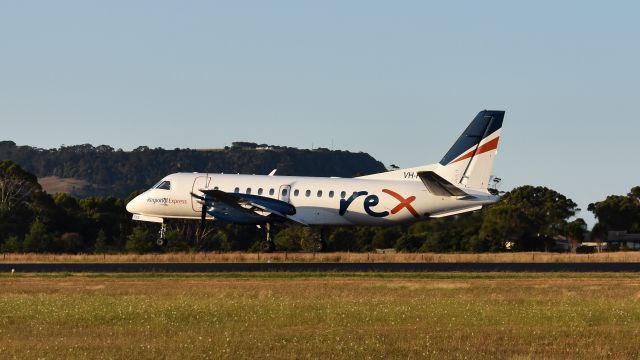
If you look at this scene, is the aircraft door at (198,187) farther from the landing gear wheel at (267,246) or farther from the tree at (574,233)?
the tree at (574,233)

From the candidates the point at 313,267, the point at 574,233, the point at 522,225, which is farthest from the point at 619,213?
the point at 313,267

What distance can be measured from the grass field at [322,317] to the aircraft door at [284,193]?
1563 cm

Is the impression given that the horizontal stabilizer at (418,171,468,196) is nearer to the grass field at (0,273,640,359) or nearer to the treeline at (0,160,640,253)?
the treeline at (0,160,640,253)

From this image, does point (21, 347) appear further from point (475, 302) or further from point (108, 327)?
point (475, 302)

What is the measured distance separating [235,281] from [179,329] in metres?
16.8

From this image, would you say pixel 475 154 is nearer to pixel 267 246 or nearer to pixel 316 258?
pixel 316 258

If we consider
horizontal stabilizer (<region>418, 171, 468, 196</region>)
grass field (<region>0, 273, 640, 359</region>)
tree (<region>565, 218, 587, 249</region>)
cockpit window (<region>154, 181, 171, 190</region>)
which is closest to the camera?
grass field (<region>0, 273, 640, 359</region>)

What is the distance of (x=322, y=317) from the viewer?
31375mm

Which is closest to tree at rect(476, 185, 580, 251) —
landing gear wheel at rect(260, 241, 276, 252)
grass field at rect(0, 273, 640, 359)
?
landing gear wheel at rect(260, 241, 276, 252)

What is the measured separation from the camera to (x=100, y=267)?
55094 millimetres

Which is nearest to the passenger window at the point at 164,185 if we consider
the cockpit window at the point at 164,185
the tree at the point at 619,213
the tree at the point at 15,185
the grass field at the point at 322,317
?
the cockpit window at the point at 164,185

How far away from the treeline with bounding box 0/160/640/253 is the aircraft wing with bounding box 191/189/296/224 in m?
8.47

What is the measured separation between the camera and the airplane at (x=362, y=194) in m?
60.8

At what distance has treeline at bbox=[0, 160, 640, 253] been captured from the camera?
240ft
